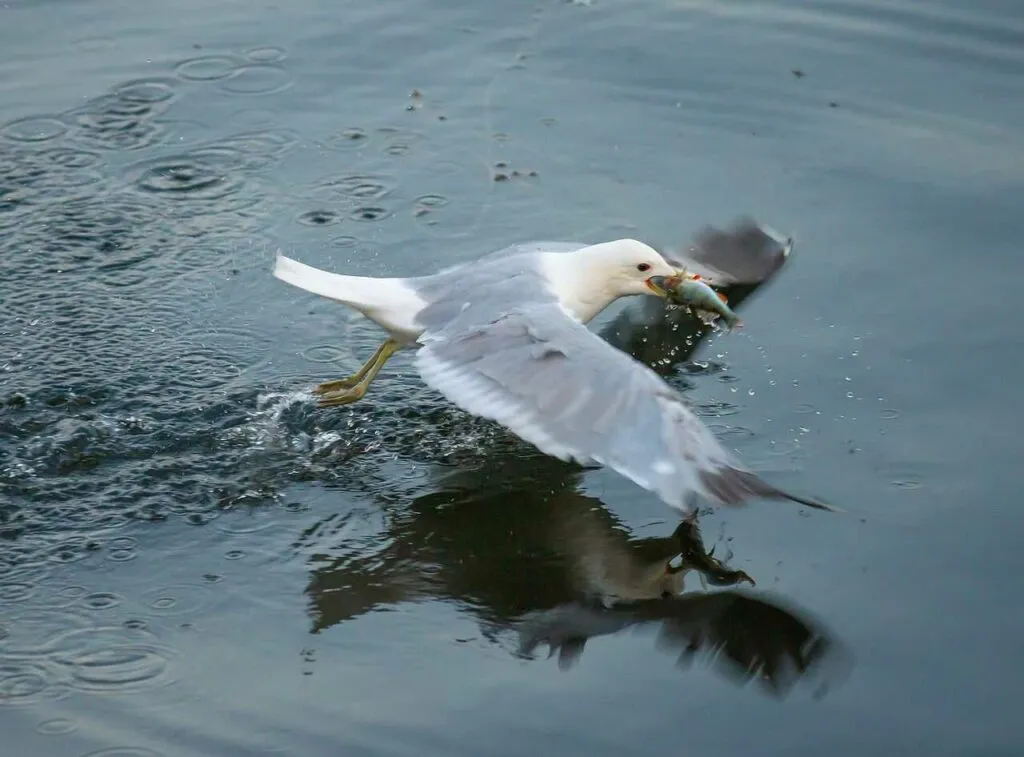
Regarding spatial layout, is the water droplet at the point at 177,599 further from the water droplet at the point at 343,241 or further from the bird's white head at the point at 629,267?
the water droplet at the point at 343,241

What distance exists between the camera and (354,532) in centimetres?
436

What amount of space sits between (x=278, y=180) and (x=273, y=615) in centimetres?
299

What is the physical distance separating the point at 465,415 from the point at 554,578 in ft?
3.30

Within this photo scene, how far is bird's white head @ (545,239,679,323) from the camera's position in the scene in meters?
5.01

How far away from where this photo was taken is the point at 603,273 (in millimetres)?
5098

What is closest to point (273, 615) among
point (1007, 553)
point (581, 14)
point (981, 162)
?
point (1007, 553)

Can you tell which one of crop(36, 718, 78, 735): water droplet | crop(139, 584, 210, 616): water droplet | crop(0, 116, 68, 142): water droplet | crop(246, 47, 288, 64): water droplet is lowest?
crop(36, 718, 78, 735): water droplet

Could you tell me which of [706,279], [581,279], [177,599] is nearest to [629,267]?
[581,279]

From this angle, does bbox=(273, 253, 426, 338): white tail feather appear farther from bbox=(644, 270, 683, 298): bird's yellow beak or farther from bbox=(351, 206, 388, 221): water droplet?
bbox=(351, 206, 388, 221): water droplet

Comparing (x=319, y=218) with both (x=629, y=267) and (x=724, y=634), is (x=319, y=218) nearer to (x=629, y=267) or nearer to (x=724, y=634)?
(x=629, y=267)

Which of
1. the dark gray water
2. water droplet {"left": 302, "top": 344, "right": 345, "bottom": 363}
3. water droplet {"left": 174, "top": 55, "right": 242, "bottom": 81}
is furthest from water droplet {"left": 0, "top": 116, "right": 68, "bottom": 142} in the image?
water droplet {"left": 302, "top": 344, "right": 345, "bottom": 363}

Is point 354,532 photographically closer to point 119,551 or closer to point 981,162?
point 119,551

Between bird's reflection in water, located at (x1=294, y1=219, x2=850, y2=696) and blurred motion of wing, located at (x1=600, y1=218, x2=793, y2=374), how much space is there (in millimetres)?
920

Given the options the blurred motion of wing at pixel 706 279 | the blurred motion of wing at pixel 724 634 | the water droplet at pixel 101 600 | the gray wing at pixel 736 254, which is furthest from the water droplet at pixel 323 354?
the blurred motion of wing at pixel 724 634
